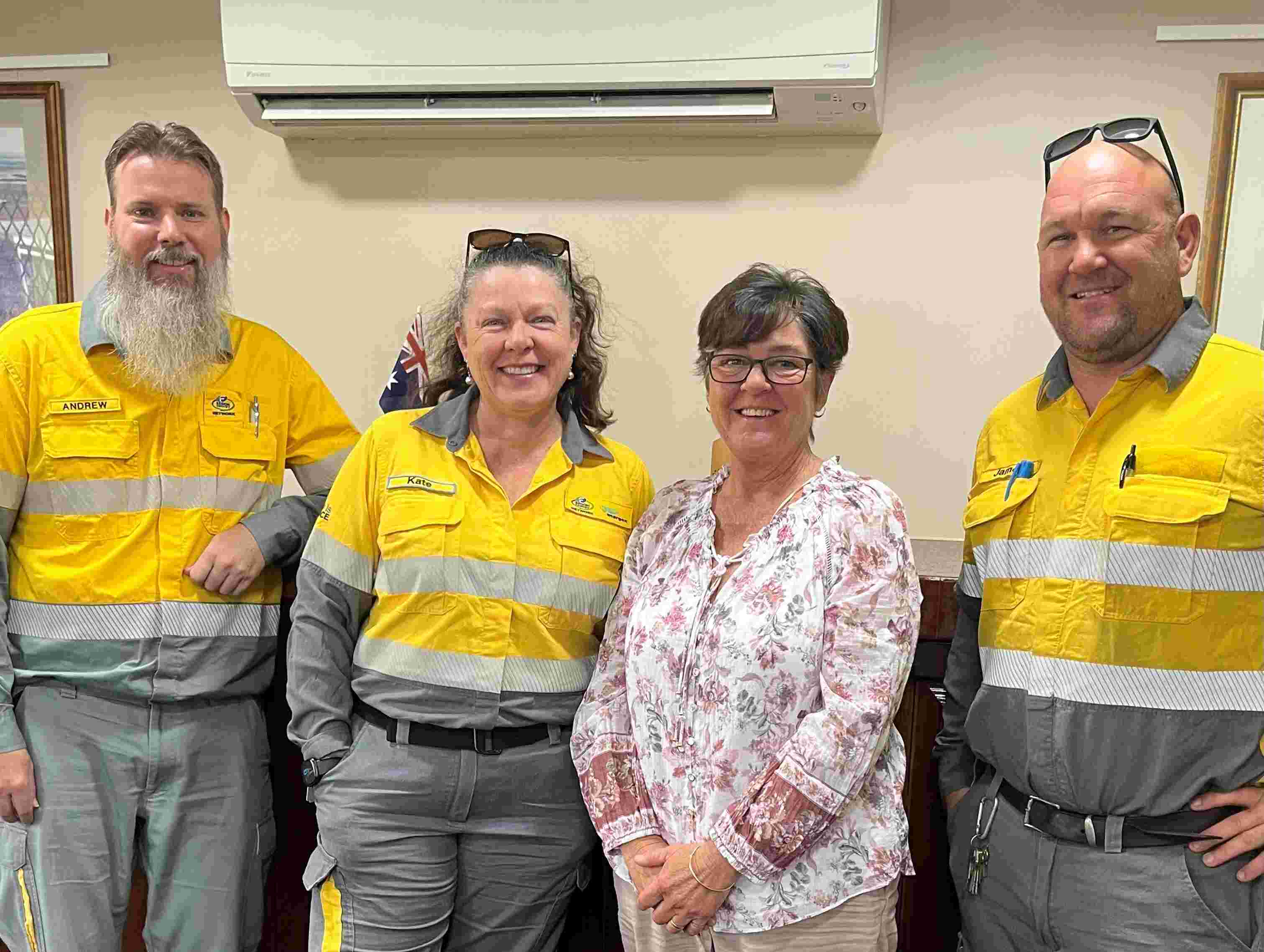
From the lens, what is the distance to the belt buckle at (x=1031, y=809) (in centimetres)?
151

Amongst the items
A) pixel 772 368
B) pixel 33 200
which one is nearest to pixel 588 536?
pixel 772 368

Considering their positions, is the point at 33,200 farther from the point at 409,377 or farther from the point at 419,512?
the point at 419,512

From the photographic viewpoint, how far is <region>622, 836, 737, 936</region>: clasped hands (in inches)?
57.6

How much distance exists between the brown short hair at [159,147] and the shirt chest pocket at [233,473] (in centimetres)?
48

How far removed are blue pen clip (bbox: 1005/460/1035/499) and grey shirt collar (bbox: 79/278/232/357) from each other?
1.50 m

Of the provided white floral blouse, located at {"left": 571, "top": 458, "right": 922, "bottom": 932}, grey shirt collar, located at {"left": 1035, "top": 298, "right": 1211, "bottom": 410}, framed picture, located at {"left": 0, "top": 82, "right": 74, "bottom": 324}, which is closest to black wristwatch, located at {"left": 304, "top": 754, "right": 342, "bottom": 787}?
white floral blouse, located at {"left": 571, "top": 458, "right": 922, "bottom": 932}

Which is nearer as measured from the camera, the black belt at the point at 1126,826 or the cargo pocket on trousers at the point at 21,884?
the black belt at the point at 1126,826

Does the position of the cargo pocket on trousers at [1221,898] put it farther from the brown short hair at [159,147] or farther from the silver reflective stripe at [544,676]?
the brown short hair at [159,147]

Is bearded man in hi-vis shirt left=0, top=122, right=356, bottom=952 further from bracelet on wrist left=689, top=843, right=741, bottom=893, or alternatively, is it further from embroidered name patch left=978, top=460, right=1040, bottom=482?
embroidered name patch left=978, top=460, right=1040, bottom=482

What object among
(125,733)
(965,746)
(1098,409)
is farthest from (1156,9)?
(125,733)

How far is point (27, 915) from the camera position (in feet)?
5.88

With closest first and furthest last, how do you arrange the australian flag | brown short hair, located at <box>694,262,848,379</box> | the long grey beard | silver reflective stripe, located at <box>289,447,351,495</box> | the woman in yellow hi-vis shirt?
A: brown short hair, located at <box>694,262,848,379</box> → the woman in yellow hi-vis shirt → the long grey beard → silver reflective stripe, located at <box>289,447,351,495</box> → the australian flag

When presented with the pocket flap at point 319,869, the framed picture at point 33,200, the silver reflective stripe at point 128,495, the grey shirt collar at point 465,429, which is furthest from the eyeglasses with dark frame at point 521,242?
the framed picture at point 33,200

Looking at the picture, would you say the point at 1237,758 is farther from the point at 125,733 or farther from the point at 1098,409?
the point at 125,733
